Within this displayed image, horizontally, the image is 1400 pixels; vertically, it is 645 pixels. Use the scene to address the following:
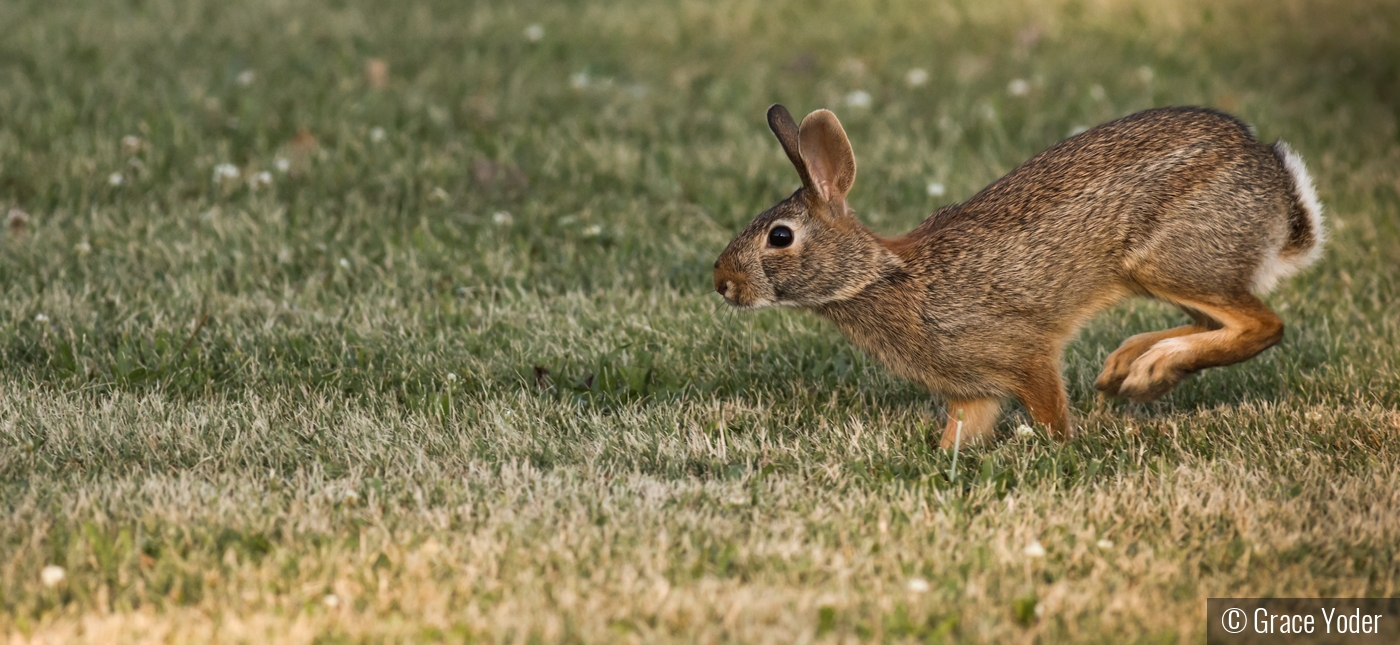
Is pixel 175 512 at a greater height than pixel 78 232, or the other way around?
pixel 78 232

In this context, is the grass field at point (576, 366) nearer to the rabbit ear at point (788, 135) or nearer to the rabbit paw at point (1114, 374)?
the rabbit paw at point (1114, 374)

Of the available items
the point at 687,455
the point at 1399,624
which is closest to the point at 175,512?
the point at 687,455

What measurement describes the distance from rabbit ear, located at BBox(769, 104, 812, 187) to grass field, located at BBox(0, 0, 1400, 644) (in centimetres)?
81

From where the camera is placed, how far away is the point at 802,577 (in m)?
3.32

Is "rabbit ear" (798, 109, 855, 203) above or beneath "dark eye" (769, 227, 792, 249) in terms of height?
above

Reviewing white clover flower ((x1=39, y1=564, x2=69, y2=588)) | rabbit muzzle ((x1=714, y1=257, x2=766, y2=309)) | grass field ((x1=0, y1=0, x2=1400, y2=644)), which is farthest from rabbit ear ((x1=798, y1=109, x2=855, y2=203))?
white clover flower ((x1=39, y1=564, x2=69, y2=588))

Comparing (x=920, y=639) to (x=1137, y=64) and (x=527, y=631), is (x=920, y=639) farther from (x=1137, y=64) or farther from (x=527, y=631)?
(x=1137, y=64)

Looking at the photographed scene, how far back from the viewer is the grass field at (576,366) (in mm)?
3225

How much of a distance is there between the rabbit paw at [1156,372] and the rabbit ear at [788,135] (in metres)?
1.16

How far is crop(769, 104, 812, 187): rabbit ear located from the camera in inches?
164

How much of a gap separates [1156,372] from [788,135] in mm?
1340

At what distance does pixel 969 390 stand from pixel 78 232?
3970mm

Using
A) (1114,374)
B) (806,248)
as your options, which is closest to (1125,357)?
(1114,374)

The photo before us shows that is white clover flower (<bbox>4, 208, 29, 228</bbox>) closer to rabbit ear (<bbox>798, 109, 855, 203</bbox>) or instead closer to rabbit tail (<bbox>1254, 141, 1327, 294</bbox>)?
rabbit ear (<bbox>798, 109, 855, 203</bbox>)
